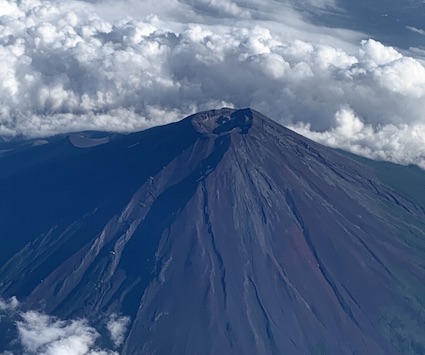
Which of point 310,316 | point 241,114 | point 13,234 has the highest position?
point 241,114

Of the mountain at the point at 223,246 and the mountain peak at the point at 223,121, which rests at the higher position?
the mountain peak at the point at 223,121

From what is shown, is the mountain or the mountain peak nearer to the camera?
the mountain

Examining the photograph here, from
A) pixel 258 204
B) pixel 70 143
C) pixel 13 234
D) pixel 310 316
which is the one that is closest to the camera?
pixel 310 316

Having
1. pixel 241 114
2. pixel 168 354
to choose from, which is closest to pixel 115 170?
pixel 241 114

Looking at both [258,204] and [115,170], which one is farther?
[115,170]

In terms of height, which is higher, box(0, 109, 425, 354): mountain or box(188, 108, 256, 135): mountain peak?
box(188, 108, 256, 135): mountain peak

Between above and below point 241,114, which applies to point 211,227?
below

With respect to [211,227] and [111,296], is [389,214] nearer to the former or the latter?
[211,227]

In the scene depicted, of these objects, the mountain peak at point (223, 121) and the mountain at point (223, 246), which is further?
the mountain peak at point (223, 121)
